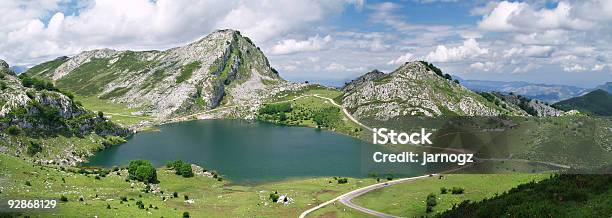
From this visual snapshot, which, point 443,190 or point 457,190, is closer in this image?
point 457,190

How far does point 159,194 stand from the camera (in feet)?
341

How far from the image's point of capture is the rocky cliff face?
16450 centimetres

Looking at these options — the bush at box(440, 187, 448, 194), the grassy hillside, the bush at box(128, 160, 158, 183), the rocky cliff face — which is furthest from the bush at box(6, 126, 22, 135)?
the grassy hillside

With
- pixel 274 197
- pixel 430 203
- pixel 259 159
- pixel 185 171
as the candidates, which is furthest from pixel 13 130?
pixel 430 203

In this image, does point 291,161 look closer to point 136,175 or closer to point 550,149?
point 136,175

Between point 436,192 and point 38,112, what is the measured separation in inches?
6052

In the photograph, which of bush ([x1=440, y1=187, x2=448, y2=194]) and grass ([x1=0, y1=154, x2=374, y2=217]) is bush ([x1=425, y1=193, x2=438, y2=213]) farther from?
grass ([x1=0, y1=154, x2=374, y2=217])

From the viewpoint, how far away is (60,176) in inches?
4237

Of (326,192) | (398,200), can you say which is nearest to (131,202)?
(326,192)

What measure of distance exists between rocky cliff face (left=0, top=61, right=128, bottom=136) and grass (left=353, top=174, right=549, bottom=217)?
5177 inches

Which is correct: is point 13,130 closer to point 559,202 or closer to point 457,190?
point 457,190

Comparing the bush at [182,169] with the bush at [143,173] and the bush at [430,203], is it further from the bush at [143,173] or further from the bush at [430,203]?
the bush at [430,203]

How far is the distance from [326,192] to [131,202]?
140 feet

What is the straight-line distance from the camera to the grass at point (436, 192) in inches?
3125
